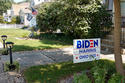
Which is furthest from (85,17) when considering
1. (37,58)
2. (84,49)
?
(84,49)

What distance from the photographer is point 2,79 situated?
452 centimetres

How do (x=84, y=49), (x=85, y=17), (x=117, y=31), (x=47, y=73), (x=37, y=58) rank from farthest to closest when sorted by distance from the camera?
1. (x=85, y=17)
2. (x=37, y=58)
3. (x=47, y=73)
4. (x=84, y=49)
5. (x=117, y=31)

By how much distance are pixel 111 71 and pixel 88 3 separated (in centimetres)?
705

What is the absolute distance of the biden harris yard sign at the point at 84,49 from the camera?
15.3 feet

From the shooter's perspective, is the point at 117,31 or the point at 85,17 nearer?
the point at 117,31

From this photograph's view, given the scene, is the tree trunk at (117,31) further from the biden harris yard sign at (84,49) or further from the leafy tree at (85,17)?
the leafy tree at (85,17)

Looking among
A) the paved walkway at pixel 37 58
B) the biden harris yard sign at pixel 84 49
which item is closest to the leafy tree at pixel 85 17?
the paved walkway at pixel 37 58

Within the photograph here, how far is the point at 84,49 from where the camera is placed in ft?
15.6

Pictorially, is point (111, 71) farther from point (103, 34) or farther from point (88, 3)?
point (88, 3)

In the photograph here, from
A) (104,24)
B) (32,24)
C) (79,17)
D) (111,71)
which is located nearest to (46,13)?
(32,24)

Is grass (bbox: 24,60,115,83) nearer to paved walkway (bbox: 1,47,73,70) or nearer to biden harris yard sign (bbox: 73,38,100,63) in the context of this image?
biden harris yard sign (bbox: 73,38,100,63)

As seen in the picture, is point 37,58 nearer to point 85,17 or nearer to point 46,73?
point 46,73

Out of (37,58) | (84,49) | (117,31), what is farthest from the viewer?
(37,58)

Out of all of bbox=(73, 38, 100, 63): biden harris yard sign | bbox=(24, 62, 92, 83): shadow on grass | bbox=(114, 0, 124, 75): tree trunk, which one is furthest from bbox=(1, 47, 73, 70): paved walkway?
bbox=(114, 0, 124, 75): tree trunk
